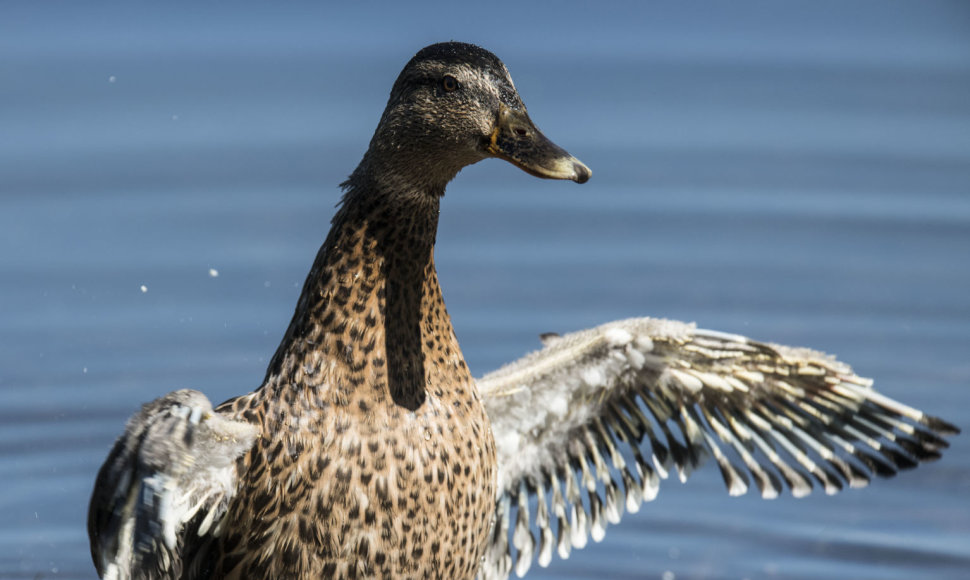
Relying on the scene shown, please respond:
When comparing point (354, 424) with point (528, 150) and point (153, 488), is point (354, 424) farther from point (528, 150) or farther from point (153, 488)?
point (528, 150)

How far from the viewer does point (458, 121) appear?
4258 mm

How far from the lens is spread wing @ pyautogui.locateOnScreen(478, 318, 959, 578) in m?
5.46

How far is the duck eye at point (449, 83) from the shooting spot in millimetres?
4273

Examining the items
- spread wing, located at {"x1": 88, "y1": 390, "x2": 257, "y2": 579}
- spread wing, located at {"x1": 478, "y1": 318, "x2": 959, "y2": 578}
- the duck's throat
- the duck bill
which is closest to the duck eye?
the duck bill

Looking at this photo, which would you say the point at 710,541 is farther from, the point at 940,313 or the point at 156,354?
the point at 156,354

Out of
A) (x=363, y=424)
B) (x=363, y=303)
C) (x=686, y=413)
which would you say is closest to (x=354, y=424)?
(x=363, y=424)

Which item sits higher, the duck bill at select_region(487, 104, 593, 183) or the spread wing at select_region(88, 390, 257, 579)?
the duck bill at select_region(487, 104, 593, 183)

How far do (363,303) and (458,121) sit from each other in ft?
2.08

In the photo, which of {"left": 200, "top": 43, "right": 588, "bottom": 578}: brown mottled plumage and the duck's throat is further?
the duck's throat

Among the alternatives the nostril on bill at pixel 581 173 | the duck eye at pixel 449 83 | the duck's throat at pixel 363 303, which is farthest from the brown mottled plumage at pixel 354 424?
the nostril on bill at pixel 581 173

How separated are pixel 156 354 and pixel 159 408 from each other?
4265 mm

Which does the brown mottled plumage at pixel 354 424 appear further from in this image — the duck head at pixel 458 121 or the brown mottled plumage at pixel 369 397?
the duck head at pixel 458 121

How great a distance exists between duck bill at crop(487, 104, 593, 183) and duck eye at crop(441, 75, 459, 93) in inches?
5.8

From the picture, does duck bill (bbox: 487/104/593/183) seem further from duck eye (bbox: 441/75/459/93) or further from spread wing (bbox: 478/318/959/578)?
spread wing (bbox: 478/318/959/578)
